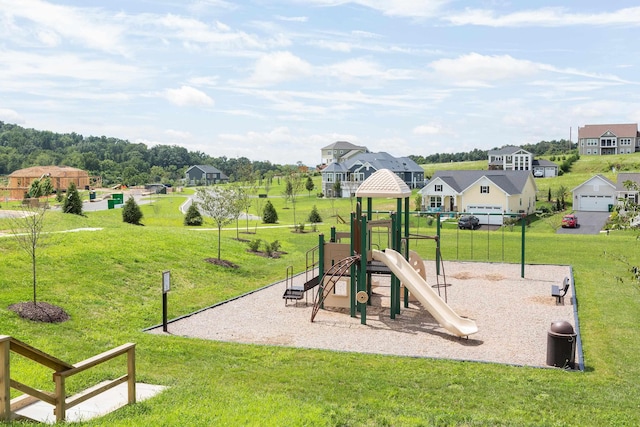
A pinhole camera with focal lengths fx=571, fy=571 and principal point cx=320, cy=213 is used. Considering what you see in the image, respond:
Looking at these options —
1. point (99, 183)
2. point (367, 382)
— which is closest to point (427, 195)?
point (367, 382)

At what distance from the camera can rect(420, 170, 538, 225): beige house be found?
52.9m

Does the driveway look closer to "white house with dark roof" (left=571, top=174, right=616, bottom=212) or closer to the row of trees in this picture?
"white house with dark roof" (left=571, top=174, right=616, bottom=212)

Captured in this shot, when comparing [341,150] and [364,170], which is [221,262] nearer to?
[364,170]

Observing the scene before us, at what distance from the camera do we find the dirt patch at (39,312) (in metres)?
13.1

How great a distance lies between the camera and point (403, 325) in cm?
1517

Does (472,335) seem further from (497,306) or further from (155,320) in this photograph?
(155,320)

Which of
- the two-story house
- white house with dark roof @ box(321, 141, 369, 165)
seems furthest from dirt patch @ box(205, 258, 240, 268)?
white house with dark roof @ box(321, 141, 369, 165)

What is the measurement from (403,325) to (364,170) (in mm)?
65323

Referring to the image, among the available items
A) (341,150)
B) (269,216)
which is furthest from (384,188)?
(341,150)

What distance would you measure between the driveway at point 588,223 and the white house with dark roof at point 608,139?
5828 cm

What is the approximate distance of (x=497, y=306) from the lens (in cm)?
1738

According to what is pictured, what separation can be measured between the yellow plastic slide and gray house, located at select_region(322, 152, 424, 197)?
6039 cm

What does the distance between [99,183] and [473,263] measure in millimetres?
91095

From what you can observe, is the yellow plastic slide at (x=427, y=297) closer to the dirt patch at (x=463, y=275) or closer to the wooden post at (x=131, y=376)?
the dirt patch at (x=463, y=275)
